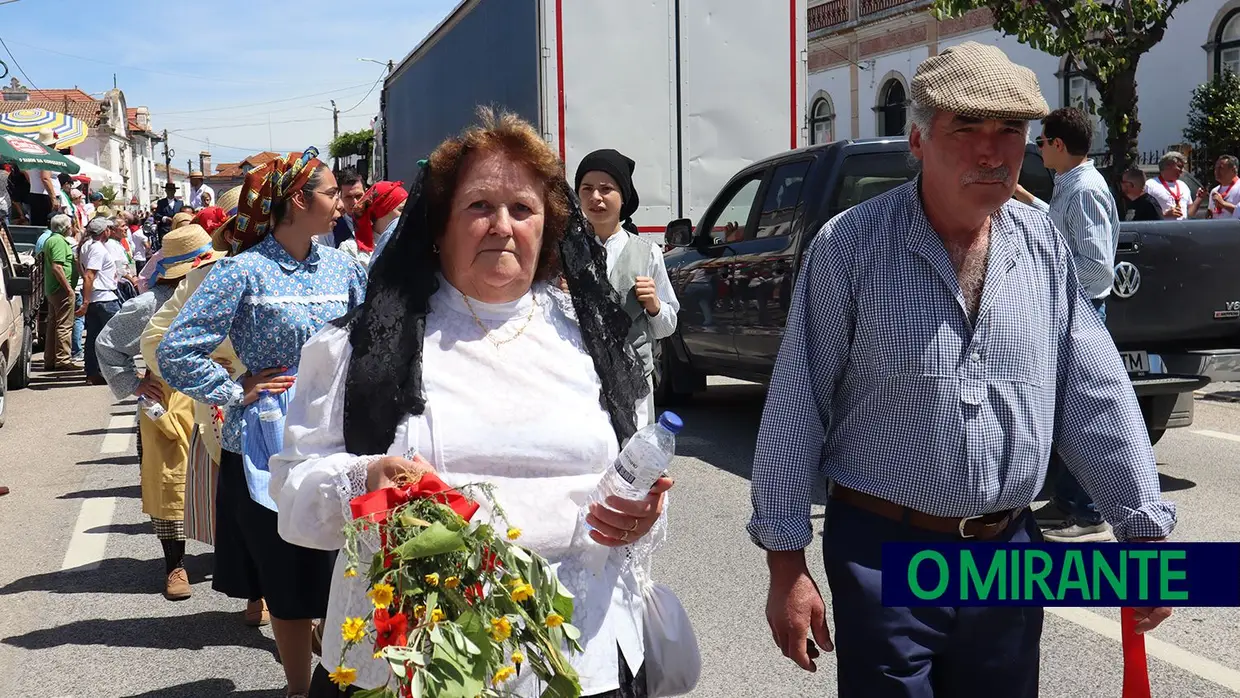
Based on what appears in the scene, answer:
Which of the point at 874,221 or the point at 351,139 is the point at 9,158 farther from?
the point at 351,139

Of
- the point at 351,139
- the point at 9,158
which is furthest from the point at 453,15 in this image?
the point at 351,139

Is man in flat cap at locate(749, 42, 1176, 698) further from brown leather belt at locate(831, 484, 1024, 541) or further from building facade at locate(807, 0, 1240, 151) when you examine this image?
building facade at locate(807, 0, 1240, 151)

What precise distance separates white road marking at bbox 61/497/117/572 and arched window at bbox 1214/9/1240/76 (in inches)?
881

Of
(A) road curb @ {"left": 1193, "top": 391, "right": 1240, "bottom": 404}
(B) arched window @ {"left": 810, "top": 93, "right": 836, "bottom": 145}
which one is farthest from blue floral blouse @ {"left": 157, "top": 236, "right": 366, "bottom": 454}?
(B) arched window @ {"left": 810, "top": 93, "right": 836, "bottom": 145}

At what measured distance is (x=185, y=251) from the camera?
6141 mm

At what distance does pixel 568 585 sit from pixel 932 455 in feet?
2.73

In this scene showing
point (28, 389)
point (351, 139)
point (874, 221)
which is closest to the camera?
point (874, 221)

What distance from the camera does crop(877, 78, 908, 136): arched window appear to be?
33844 millimetres

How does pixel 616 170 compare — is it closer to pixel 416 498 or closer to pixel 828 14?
pixel 416 498

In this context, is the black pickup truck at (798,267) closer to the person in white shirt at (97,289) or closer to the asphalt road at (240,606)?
the asphalt road at (240,606)

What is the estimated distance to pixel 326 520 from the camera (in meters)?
2.64

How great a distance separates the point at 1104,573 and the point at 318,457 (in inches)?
61.8

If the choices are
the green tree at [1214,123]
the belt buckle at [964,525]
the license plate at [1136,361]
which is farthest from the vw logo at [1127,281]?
the green tree at [1214,123]

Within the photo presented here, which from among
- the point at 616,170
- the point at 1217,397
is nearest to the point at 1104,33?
the point at 1217,397
